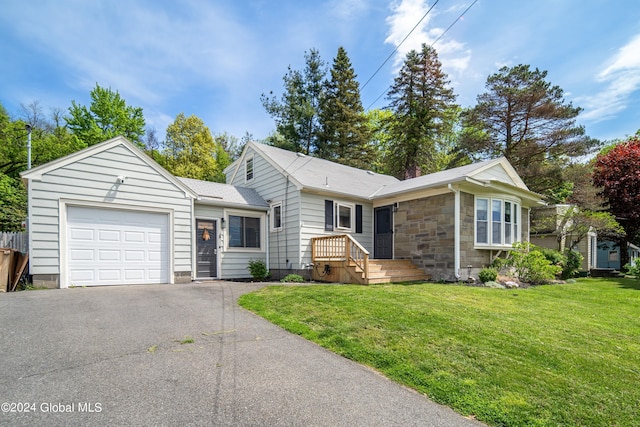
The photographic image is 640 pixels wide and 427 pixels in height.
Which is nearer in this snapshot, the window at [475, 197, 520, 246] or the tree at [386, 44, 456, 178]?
the window at [475, 197, 520, 246]

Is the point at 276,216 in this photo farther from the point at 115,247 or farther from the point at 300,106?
the point at 300,106

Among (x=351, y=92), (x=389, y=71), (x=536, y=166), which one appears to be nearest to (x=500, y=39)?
(x=389, y=71)

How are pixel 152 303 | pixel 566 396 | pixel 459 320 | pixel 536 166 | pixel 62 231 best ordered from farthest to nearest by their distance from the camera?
1. pixel 536 166
2. pixel 62 231
3. pixel 152 303
4. pixel 459 320
5. pixel 566 396

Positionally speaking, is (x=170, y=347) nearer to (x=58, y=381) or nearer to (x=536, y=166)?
(x=58, y=381)

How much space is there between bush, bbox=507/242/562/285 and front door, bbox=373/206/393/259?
4241 millimetres

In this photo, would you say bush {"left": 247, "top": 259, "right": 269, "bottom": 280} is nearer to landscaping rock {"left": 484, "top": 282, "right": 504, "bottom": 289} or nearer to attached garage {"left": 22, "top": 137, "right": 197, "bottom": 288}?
attached garage {"left": 22, "top": 137, "right": 197, "bottom": 288}

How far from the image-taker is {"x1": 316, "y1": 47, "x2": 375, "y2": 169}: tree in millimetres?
25438

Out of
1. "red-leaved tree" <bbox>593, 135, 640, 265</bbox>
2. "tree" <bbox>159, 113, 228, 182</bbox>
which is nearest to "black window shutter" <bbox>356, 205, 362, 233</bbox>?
"red-leaved tree" <bbox>593, 135, 640, 265</bbox>

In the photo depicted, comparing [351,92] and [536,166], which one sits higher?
[351,92]

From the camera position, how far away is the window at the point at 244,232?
11.4m

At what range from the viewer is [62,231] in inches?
308

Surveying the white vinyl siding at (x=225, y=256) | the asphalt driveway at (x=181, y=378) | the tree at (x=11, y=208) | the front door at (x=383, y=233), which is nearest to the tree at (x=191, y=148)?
the tree at (x=11, y=208)

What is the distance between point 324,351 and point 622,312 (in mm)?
6509

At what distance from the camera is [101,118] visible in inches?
968
